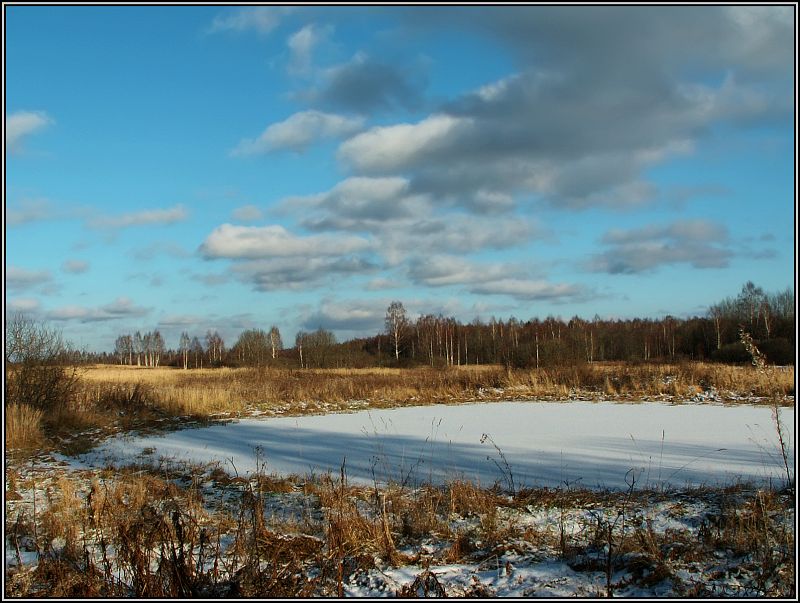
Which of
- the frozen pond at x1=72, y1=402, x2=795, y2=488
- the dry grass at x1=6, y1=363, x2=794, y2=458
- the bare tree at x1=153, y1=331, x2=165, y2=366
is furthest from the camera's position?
the bare tree at x1=153, y1=331, x2=165, y2=366

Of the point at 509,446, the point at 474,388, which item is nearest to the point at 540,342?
the point at 474,388

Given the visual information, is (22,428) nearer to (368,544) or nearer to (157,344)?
(368,544)

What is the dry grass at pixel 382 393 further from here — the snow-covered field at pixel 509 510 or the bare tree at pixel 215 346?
the bare tree at pixel 215 346

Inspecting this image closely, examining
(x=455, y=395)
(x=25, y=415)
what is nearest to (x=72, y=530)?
(x=25, y=415)

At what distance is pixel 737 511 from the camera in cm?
452

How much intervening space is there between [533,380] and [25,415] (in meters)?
17.2

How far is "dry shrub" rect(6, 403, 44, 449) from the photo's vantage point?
10453mm

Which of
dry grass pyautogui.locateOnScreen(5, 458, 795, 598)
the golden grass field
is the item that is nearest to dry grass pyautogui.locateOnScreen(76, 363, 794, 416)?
the golden grass field

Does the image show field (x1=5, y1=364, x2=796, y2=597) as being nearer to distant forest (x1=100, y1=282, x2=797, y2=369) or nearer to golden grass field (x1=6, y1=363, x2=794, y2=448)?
golden grass field (x1=6, y1=363, x2=794, y2=448)

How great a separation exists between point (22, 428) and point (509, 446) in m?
9.00

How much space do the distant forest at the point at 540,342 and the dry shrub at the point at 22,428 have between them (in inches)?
1168

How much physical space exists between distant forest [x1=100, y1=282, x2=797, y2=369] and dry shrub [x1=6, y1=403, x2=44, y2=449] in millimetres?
29667

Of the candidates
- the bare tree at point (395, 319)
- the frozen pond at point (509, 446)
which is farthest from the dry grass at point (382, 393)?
the bare tree at point (395, 319)

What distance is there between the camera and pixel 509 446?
10086mm
